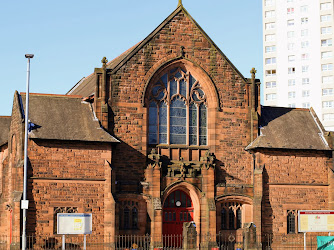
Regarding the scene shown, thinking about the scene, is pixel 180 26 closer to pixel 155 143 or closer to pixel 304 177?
pixel 155 143

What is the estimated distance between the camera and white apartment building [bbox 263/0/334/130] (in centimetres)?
10506

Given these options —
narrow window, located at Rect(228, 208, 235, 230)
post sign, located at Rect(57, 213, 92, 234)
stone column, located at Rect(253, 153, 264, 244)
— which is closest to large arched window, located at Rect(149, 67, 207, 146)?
stone column, located at Rect(253, 153, 264, 244)

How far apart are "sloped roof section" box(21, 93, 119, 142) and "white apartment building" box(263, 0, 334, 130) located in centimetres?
6588

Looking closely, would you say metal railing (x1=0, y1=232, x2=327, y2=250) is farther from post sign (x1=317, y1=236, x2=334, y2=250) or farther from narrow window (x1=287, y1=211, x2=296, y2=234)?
post sign (x1=317, y1=236, x2=334, y2=250)

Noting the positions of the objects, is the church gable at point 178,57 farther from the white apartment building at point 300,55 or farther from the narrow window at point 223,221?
the white apartment building at point 300,55

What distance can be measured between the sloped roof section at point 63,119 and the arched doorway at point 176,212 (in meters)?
5.52

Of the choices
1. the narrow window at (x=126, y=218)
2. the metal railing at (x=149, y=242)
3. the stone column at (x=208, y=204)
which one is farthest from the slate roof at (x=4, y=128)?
the stone column at (x=208, y=204)

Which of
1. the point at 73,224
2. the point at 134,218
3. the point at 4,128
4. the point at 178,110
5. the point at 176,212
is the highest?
the point at 178,110

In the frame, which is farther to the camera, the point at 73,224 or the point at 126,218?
the point at 126,218

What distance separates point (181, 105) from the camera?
1810 inches

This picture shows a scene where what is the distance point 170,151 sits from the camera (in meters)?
45.3

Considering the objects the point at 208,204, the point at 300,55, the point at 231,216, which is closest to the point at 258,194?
the point at 231,216

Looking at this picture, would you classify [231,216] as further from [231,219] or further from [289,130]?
[289,130]

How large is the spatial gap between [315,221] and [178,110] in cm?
1093
